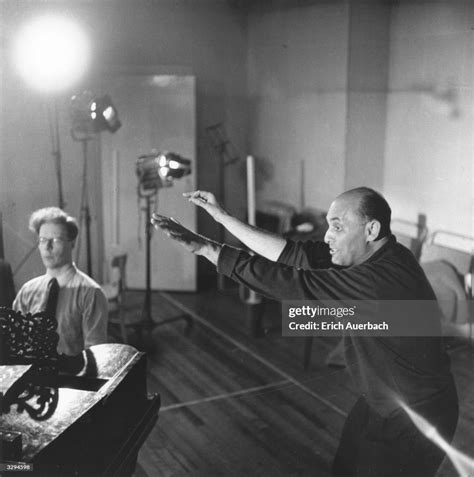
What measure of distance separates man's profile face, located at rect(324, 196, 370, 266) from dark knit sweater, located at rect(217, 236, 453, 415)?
0.07 meters

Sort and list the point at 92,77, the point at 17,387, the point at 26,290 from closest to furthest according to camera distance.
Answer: the point at 17,387, the point at 26,290, the point at 92,77

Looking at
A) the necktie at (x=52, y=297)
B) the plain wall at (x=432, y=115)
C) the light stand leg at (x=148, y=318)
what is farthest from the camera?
the light stand leg at (x=148, y=318)

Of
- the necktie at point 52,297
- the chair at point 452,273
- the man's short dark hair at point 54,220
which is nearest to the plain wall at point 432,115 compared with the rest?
the chair at point 452,273

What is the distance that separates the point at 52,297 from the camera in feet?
9.52

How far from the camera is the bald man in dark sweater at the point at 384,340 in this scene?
2.04m

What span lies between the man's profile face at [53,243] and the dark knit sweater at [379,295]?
117cm

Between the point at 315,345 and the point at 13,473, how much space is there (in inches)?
134

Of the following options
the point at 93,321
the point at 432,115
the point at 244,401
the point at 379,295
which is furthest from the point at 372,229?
the point at 432,115

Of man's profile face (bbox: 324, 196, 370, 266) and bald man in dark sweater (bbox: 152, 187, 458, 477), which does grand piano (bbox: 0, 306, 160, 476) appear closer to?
bald man in dark sweater (bbox: 152, 187, 458, 477)

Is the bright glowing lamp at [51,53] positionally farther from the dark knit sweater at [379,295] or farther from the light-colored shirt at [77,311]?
the dark knit sweater at [379,295]

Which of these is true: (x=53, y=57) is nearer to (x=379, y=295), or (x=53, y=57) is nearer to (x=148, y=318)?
(x=148, y=318)

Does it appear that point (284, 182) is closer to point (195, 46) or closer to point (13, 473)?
point (195, 46)

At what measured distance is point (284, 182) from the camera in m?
6.19

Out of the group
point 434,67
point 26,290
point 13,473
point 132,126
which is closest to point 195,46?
point 132,126
